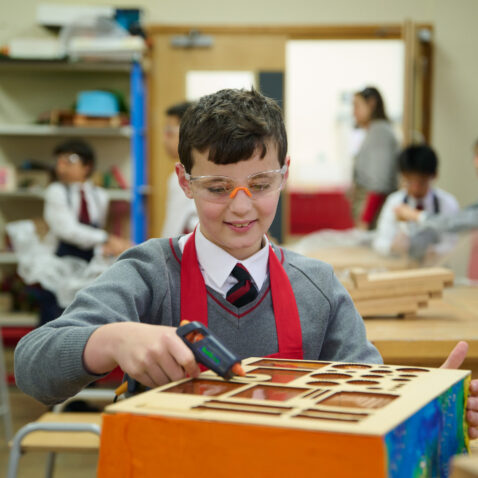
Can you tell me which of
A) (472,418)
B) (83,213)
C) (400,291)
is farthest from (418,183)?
(472,418)

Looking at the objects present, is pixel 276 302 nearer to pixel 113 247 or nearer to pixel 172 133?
pixel 172 133

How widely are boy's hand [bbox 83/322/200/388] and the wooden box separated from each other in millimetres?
34

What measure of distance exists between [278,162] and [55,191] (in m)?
3.40

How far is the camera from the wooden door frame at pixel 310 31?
18.4ft

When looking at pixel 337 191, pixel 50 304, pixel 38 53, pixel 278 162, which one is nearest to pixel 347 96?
pixel 337 191

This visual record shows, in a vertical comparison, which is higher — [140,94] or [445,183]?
[140,94]

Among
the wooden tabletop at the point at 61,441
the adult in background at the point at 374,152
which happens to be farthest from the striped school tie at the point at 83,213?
the wooden tabletop at the point at 61,441

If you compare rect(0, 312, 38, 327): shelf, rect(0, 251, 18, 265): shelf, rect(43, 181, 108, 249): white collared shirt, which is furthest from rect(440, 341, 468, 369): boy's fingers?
rect(0, 251, 18, 265): shelf

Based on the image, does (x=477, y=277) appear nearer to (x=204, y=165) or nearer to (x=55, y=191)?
(x=204, y=165)

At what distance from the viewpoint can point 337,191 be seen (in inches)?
352

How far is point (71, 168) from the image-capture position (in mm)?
4320

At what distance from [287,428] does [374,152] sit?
4.36 metres

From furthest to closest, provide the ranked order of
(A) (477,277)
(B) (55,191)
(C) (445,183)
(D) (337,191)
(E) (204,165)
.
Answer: (D) (337,191) < (C) (445,183) < (B) (55,191) < (A) (477,277) < (E) (204,165)

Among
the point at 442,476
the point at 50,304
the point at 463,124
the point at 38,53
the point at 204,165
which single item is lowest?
the point at 50,304
